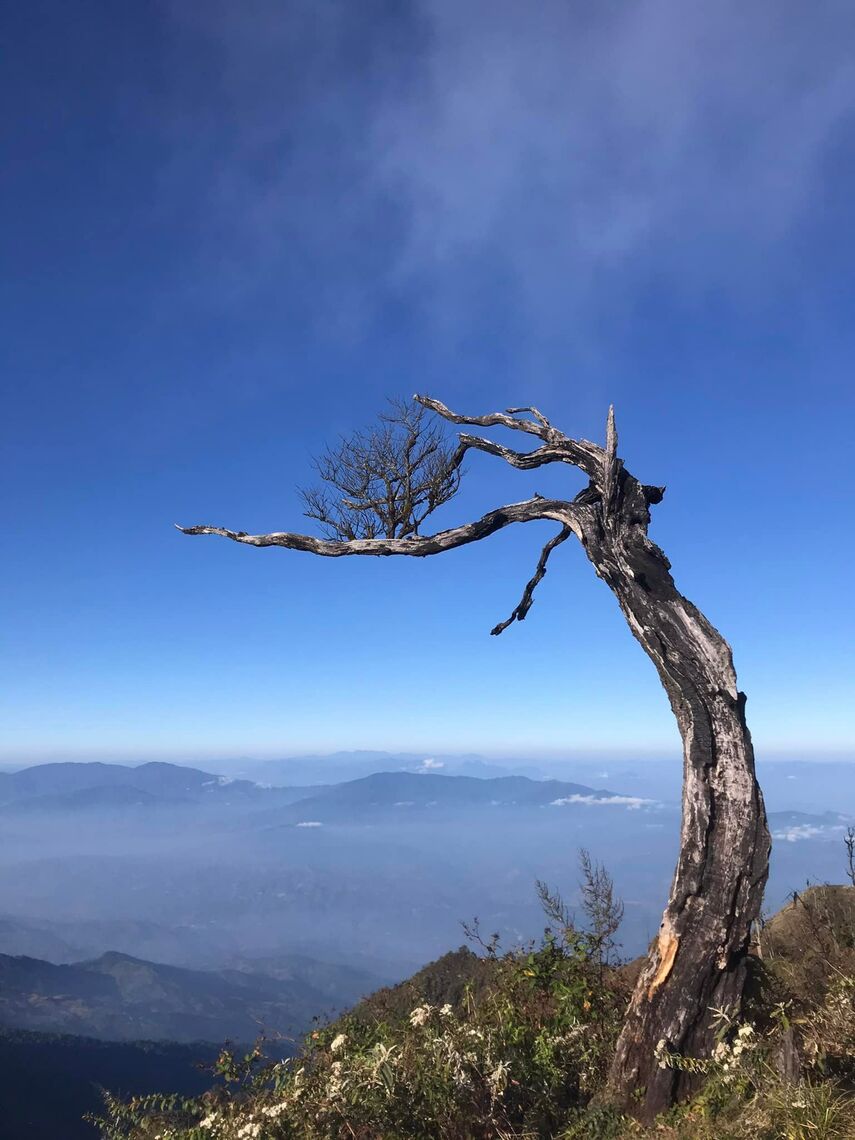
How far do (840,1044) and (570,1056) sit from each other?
2.66 meters

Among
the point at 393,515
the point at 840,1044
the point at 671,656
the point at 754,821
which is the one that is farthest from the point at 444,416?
the point at 840,1044

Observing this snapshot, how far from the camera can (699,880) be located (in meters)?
6.82

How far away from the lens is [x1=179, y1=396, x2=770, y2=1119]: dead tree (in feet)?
21.7

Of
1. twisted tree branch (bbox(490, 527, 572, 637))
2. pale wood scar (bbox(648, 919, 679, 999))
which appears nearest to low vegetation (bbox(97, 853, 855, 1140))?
pale wood scar (bbox(648, 919, 679, 999))

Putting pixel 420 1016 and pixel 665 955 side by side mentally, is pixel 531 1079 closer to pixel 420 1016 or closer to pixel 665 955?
pixel 420 1016

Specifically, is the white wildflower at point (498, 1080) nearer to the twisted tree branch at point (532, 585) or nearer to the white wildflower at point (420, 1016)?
the white wildflower at point (420, 1016)

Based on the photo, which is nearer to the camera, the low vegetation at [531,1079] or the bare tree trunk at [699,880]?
the low vegetation at [531,1079]

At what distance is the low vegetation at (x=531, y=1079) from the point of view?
5.48 meters

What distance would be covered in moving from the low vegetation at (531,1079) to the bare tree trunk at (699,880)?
239 mm

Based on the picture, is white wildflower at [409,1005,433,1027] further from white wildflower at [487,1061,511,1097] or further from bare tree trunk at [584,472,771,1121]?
bare tree trunk at [584,472,771,1121]

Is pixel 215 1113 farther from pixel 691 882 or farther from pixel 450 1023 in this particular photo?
pixel 691 882

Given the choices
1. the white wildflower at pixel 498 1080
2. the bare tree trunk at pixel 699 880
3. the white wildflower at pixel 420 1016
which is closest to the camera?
the white wildflower at pixel 498 1080

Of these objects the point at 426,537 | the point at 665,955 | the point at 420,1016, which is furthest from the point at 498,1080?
the point at 426,537

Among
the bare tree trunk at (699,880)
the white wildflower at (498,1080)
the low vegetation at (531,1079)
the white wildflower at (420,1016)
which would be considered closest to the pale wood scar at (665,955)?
the bare tree trunk at (699,880)
